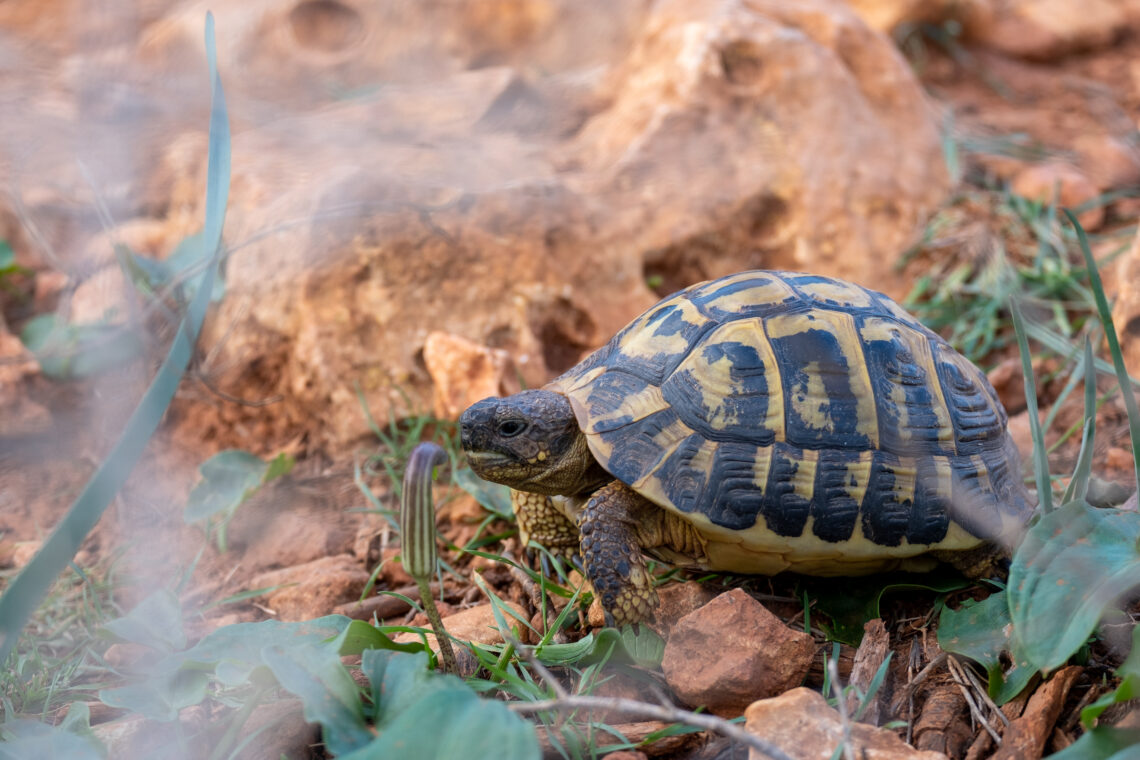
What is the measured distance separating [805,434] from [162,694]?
4.63 ft

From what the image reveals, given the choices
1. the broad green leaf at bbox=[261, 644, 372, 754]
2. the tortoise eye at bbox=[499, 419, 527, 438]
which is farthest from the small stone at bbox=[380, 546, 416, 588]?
the broad green leaf at bbox=[261, 644, 372, 754]

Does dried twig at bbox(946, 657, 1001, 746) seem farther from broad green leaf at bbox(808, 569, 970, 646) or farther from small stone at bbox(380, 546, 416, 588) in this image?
small stone at bbox(380, 546, 416, 588)

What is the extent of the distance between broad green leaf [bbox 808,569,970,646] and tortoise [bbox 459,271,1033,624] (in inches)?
2.0

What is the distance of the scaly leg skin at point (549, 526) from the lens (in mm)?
2182

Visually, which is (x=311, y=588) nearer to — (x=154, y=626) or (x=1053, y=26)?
(x=154, y=626)

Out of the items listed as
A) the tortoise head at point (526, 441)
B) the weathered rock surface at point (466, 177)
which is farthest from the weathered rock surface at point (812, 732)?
the weathered rock surface at point (466, 177)

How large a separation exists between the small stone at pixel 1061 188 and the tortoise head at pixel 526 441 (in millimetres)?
3026

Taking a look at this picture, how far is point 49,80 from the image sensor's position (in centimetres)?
322

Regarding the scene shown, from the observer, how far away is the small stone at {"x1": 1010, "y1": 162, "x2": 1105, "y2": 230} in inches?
149

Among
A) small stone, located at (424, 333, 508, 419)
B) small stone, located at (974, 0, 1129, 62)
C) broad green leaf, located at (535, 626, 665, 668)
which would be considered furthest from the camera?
small stone, located at (974, 0, 1129, 62)

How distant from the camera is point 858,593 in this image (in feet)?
6.38

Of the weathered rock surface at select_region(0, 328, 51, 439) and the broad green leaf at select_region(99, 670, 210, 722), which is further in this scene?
the weathered rock surface at select_region(0, 328, 51, 439)

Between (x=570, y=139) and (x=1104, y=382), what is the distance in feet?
7.84

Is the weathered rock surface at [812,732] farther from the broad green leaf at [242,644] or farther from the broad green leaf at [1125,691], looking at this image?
the broad green leaf at [242,644]
